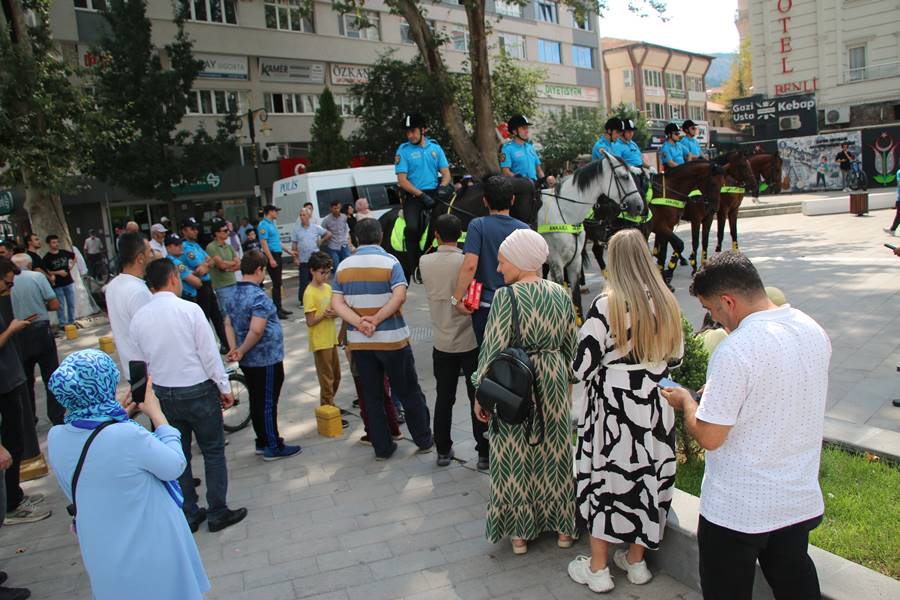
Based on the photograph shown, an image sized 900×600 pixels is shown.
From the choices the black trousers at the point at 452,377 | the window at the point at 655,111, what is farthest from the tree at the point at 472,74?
the window at the point at 655,111

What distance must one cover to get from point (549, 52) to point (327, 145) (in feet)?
77.9

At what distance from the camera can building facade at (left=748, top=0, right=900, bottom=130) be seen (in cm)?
3578

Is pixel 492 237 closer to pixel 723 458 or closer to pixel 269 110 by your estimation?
pixel 723 458

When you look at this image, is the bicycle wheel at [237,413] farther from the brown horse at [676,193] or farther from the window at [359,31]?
the window at [359,31]

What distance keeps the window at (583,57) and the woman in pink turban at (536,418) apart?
4959 centimetres

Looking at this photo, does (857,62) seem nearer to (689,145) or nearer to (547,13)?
(547,13)

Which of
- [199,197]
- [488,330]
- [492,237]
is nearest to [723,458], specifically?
[488,330]

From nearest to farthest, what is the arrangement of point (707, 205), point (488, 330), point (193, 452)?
point (488, 330), point (193, 452), point (707, 205)

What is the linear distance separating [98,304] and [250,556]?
14702 millimetres

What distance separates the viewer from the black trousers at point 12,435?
573 cm

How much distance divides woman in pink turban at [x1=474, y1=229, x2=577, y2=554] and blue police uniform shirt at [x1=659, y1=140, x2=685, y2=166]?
10286 millimetres

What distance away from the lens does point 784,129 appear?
33.9m

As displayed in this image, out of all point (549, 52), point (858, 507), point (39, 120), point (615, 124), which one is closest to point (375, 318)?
point (858, 507)

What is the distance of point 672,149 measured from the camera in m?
13.7
